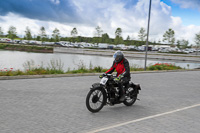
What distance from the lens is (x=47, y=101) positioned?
22.8 feet

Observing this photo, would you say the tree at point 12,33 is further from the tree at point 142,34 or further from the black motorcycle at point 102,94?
the black motorcycle at point 102,94

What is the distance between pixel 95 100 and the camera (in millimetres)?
5930

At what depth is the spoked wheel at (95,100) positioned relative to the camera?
582 centimetres

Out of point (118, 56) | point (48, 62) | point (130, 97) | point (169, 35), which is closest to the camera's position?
point (118, 56)

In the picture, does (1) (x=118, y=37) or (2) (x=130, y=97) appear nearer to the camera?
(2) (x=130, y=97)

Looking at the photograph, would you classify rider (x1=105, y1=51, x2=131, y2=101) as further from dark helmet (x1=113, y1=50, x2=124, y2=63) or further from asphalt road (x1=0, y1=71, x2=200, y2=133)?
asphalt road (x1=0, y1=71, x2=200, y2=133)

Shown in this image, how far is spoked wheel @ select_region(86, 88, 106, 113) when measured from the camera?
5815 mm

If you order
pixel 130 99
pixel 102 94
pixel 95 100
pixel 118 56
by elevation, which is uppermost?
pixel 118 56

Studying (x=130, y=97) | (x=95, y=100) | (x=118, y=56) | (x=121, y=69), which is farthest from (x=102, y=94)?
(x=130, y=97)

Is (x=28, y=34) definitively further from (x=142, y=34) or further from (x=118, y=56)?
(x=118, y=56)

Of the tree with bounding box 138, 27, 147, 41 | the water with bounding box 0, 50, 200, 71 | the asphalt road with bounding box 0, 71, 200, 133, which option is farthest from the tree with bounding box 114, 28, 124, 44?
the asphalt road with bounding box 0, 71, 200, 133

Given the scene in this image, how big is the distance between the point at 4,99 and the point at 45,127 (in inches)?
111

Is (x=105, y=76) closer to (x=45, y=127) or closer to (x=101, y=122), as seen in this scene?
(x=101, y=122)

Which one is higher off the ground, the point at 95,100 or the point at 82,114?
the point at 95,100
